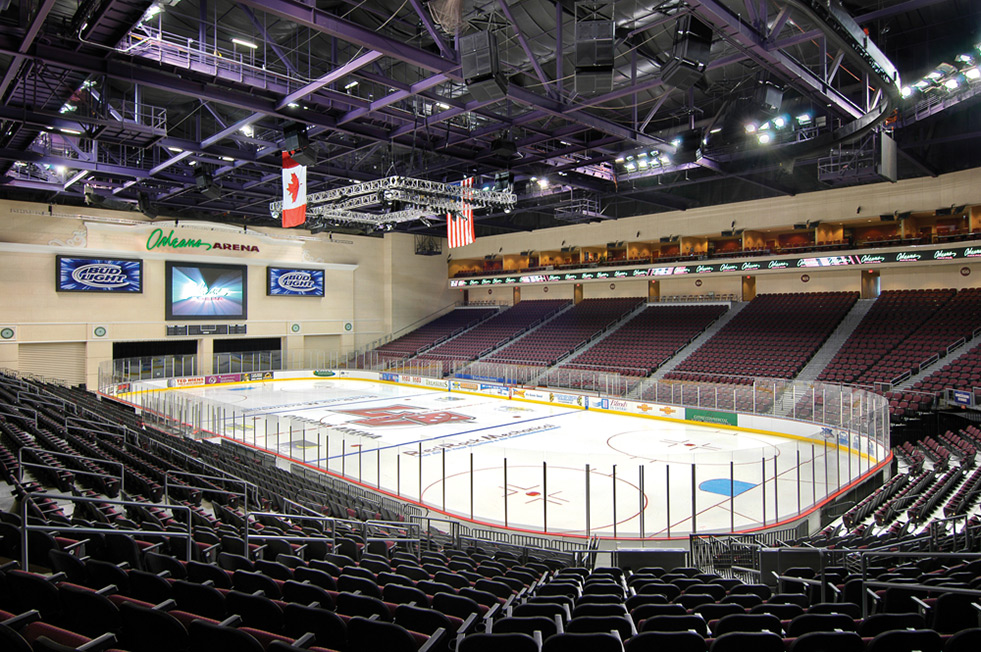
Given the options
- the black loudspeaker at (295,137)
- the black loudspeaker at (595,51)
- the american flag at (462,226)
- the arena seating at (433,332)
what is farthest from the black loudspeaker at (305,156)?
the arena seating at (433,332)

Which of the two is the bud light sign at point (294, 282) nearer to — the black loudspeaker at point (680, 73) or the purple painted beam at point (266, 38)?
the purple painted beam at point (266, 38)

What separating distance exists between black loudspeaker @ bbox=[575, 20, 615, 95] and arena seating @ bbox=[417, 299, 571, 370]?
87.4ft

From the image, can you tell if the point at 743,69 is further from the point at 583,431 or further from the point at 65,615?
the point at 65,615

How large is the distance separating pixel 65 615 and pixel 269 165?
25.0 m

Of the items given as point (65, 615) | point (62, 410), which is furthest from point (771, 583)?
point (62, 410)

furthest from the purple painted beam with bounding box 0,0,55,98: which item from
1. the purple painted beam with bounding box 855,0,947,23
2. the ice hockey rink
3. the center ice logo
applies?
the purple painted beam with bounding box 855,0,947,23

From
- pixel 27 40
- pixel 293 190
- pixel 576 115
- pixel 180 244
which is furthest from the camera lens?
pixel 180 244

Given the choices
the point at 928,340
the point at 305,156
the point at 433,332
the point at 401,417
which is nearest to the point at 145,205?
the point at 305,156

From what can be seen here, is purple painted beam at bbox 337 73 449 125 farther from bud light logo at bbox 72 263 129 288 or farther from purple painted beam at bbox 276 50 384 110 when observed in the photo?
bud light logo at bbox 72 263 129 288

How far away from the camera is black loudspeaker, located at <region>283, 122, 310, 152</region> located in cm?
1862

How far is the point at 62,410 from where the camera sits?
48.4ft

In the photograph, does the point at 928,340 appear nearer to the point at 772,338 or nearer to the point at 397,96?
the point at 772,338

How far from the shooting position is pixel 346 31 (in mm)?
11805

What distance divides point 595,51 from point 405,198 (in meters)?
13.1
